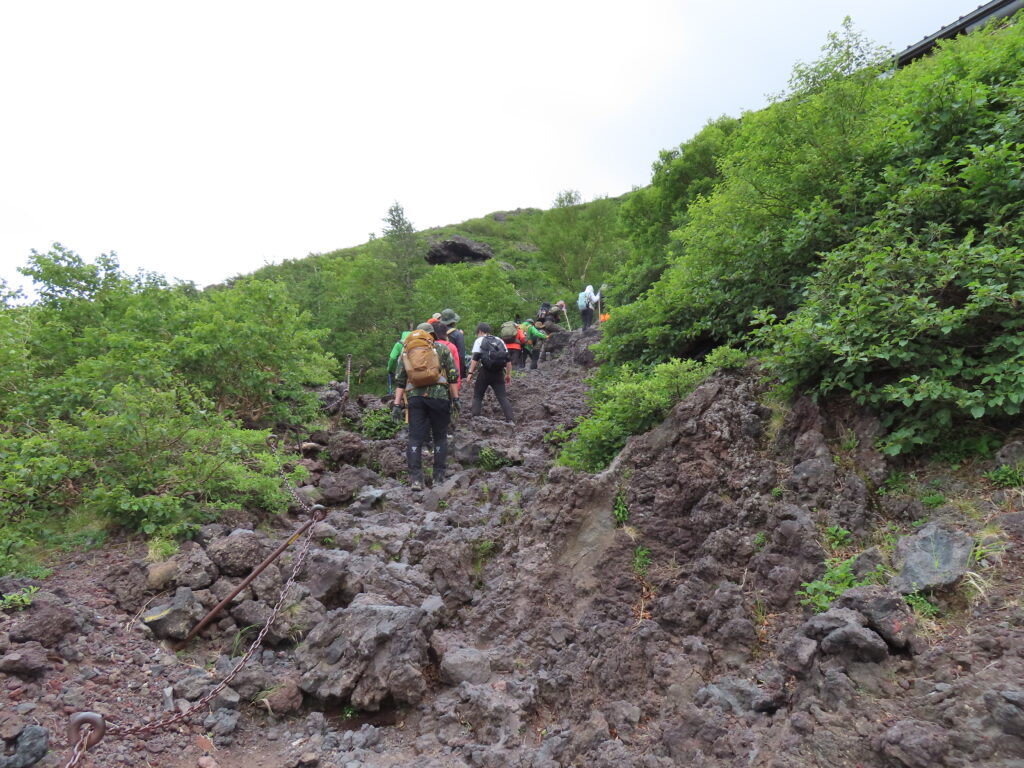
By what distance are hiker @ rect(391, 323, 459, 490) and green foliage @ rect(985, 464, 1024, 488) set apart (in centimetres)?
→ 591

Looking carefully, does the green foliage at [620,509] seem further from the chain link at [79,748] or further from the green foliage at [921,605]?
the chain link at [79,748]

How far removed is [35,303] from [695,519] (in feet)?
37.2

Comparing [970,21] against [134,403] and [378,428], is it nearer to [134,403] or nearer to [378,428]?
[378,428]

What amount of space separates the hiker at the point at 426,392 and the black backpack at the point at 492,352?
7.91ft

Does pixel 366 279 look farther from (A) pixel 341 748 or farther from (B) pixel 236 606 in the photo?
(A) pixel 341 748

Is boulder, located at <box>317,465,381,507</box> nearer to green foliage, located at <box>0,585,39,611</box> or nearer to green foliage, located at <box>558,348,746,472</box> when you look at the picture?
green foliage, located at <box>558,348,746,472</box>

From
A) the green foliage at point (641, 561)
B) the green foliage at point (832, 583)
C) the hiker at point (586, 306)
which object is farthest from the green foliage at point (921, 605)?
the hiker at point (586, 306)

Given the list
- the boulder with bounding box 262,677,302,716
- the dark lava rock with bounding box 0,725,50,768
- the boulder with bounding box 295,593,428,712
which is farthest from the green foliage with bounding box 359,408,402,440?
the dark lava rock with bounding box 0,725,50,768

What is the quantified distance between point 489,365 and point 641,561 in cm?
669

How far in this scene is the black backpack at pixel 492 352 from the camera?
10.4m

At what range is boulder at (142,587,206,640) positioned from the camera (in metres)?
4.04

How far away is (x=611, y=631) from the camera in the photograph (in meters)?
3.89

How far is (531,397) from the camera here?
13.6 meters

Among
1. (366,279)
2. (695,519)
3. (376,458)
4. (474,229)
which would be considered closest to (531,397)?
(376,458)
